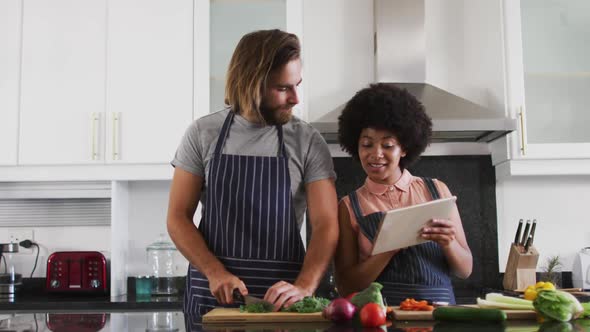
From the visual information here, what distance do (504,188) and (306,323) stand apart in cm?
212

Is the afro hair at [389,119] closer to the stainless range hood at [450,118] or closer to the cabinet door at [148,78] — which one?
the stainless range hood at [450,118]

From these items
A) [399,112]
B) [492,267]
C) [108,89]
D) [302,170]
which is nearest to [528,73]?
[492,267]

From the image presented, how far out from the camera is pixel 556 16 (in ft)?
9.95

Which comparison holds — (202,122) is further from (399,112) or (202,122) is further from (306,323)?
(306,323)

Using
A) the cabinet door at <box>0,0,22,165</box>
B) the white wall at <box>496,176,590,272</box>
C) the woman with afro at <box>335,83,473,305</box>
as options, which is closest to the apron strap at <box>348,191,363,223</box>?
the woman with afro at <box>335,83,473,305</box>

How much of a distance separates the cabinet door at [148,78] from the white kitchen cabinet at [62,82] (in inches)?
2.3

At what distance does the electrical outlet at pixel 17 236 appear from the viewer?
132 inches

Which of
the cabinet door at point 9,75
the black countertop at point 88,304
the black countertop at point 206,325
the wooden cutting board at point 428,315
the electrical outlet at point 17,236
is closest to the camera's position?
the black countertop at point 206,325

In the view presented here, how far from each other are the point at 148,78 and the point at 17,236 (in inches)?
41.5

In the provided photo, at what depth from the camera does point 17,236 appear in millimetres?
3357

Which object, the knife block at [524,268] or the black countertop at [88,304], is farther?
the knife block at [524,268]

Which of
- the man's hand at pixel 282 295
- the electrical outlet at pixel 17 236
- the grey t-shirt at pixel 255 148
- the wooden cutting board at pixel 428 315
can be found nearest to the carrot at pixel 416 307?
the wooden cutting board at pixel 428 315

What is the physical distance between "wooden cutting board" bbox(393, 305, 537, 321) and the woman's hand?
0.96 ft

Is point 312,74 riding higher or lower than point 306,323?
higher
